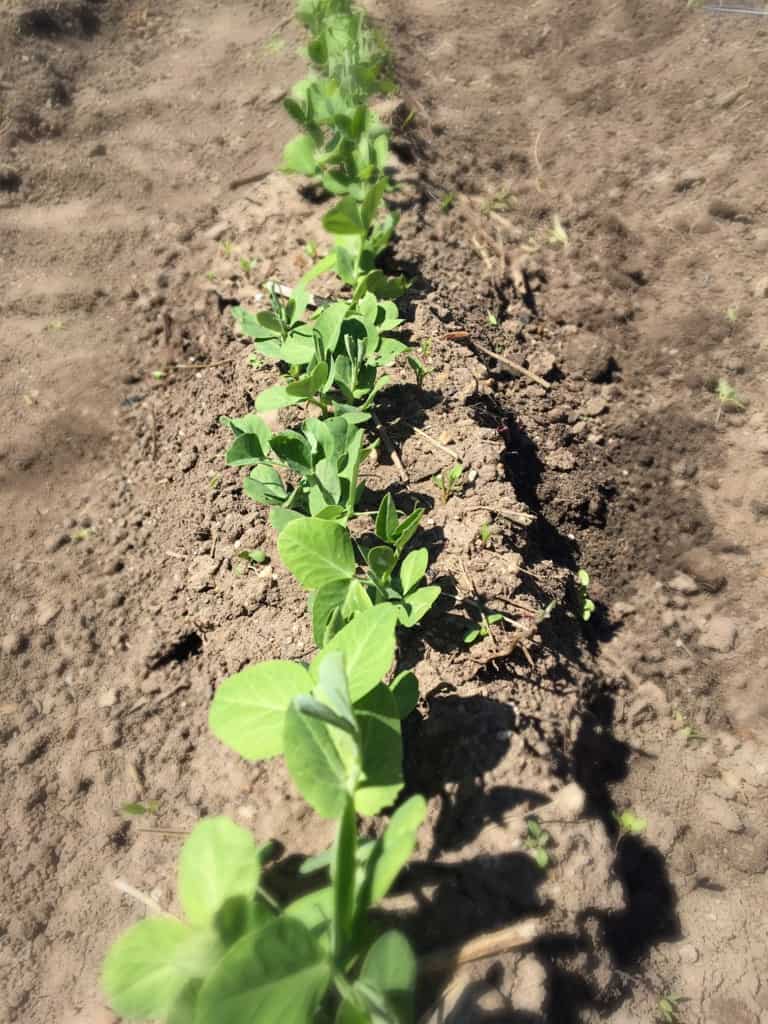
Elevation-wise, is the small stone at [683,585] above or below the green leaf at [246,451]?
below

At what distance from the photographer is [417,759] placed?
1.46 metres

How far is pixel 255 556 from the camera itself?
1886 mm

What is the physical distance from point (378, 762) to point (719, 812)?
1.05 metres

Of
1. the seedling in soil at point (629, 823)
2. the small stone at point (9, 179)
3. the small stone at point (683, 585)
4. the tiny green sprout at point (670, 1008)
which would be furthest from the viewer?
the small stone at point (9, 179)

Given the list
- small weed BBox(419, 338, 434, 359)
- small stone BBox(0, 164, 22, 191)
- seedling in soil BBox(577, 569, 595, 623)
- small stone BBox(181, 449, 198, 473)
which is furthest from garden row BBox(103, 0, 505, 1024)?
small stone BBox(0, 164, 22, 191)

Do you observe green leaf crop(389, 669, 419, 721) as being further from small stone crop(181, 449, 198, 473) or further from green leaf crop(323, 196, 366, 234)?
green leaf crop(323, 196, 366, 234)

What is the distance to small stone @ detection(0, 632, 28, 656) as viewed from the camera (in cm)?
198

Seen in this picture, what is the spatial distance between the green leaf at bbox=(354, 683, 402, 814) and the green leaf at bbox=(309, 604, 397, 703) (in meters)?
0.05

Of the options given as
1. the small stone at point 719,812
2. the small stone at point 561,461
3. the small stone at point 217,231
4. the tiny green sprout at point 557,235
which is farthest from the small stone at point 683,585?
the small stone at point 217,231

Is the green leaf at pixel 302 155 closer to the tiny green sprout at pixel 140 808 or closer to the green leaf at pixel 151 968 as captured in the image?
the tiny green sprout at pixel 140 808

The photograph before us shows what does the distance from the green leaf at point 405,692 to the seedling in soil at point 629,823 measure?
0.70m

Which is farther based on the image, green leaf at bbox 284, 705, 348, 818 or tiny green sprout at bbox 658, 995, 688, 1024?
tiny green sprout at bbox 658, 995, 688, 1024

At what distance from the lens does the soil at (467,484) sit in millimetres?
1457

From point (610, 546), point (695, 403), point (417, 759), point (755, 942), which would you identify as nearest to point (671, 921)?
point (755, 942)
